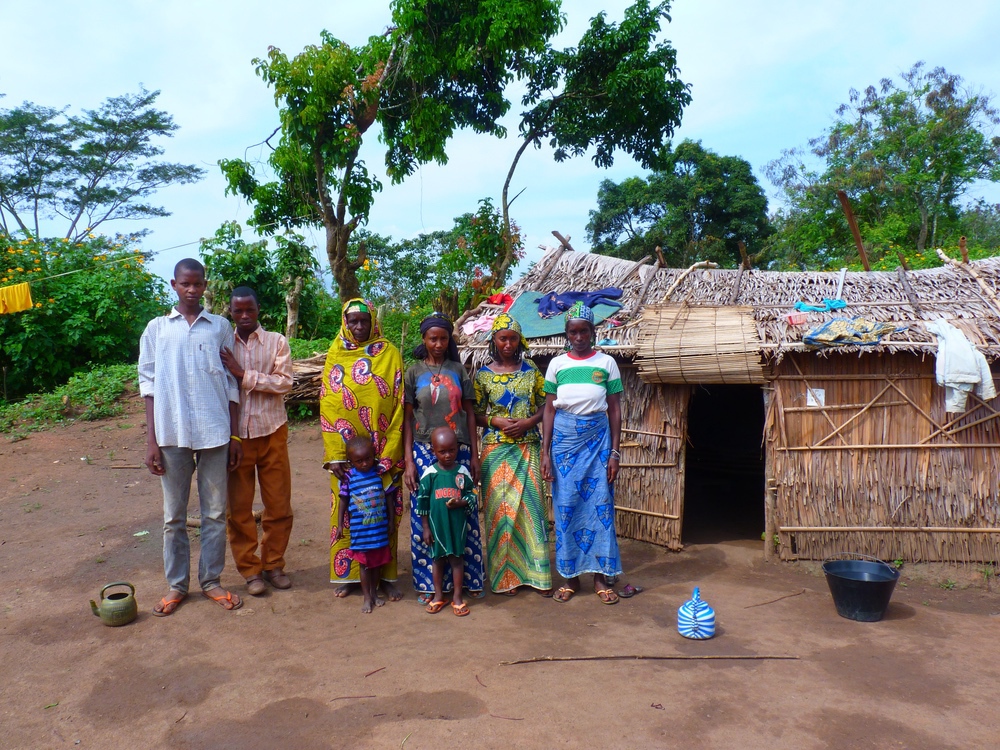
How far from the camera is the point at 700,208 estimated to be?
1872 centimetres

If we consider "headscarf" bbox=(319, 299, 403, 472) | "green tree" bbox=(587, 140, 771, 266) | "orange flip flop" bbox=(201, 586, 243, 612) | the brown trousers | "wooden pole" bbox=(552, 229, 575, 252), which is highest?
"green tree" bbox=(587, 140, 771, 266)

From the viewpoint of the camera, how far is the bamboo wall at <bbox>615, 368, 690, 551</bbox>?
578cm

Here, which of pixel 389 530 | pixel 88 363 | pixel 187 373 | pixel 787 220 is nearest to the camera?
pixel 187 373

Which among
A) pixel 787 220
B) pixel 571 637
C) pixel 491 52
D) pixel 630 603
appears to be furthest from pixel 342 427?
pixel 787 220

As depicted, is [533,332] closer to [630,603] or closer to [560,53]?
[630,603]

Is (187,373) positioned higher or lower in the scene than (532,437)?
higher

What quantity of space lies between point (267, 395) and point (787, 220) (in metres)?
18.2

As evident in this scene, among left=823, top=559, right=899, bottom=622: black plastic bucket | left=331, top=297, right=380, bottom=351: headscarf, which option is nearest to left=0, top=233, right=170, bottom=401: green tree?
left=331, top=297, right=380, bottom=351: headscarf

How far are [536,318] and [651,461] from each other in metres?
1.56

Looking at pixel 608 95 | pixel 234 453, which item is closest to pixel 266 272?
pixel 608 95

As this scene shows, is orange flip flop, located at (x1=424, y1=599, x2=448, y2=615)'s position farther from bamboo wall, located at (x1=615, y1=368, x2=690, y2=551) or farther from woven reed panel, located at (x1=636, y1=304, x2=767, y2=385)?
woven reed panel, located at (x1=636, y1=304, x2=767, y2=385)

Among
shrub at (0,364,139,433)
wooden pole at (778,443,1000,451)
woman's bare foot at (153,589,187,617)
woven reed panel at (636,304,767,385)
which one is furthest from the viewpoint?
shrub at (0,364,139,433)

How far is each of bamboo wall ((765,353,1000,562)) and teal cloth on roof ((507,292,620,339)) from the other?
1.53m

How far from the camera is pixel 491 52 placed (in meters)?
11.0
